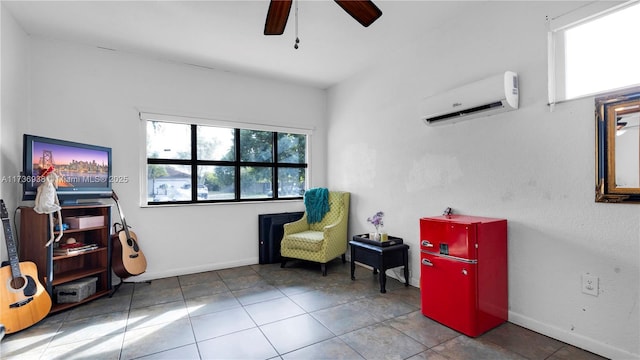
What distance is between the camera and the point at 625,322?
5.95 feet

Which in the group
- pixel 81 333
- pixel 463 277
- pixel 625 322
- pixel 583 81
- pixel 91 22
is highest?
pixel 91 22

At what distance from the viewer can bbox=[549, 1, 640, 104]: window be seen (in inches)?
72.4

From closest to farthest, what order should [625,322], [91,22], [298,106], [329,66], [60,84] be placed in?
[625,322] → [91,22] → [60,84] → [329,66] → [298,106]

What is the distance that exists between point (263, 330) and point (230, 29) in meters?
2.76

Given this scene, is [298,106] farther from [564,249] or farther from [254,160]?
[564,249]

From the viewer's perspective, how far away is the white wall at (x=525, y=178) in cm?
189

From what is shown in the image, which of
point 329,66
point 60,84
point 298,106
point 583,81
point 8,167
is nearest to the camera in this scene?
point 583,81

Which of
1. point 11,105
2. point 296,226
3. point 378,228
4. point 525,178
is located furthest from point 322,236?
point 11,105

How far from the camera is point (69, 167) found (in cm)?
279

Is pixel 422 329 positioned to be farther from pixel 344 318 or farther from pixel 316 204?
pixel 316 204

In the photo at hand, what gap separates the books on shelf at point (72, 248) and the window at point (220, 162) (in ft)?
2.64

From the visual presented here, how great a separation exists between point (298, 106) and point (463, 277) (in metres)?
3.35

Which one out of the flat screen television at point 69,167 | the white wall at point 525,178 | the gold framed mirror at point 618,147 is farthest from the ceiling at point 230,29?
the gold framed mirror at point 618,147

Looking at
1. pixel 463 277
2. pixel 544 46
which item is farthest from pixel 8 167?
pixel 544 46
